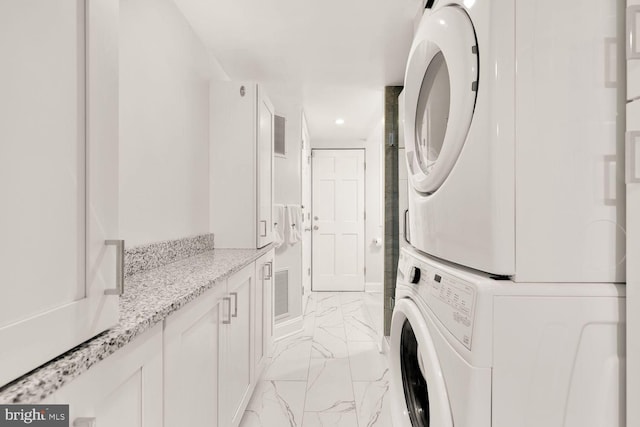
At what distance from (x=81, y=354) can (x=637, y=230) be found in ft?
3.58

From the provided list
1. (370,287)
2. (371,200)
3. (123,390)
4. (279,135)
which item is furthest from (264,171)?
(370,287)

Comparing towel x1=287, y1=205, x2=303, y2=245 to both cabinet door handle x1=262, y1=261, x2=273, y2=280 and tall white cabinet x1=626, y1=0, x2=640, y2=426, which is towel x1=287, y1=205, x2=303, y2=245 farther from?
tall white cabinet x1=626, y1=0, x2=640, y2=426

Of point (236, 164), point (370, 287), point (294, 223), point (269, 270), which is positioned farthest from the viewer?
point (370, 287)

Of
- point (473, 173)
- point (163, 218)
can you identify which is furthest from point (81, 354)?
point (163, 218)

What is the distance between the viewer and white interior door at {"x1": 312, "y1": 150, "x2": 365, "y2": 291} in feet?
16.4

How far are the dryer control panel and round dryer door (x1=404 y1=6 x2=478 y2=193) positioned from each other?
0.28 m

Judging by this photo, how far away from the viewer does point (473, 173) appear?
0.79 metres

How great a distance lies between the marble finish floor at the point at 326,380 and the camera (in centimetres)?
190

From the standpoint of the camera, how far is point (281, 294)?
3.21m

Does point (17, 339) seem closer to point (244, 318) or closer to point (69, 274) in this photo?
point (69, 274)

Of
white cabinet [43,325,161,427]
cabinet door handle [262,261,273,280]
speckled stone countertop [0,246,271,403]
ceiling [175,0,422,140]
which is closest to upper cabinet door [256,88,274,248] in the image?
cabinet door handle [262,261,273,280]

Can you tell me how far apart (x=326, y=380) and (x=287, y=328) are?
3.07 feet

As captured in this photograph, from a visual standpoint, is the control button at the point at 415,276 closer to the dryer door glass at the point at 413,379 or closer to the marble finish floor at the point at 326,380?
the dryer door glass at the point at 413,379

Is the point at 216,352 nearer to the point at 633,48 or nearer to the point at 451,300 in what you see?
the point at 451,300
